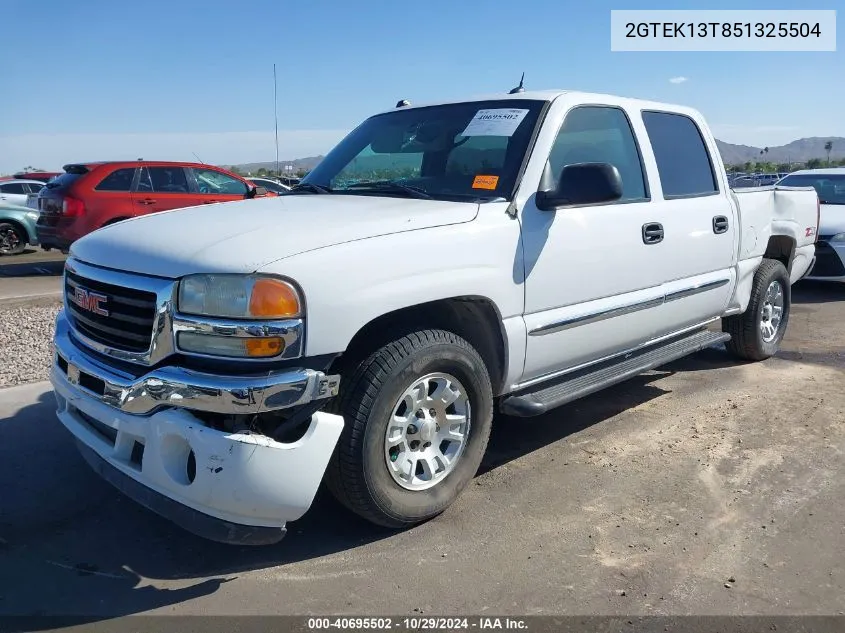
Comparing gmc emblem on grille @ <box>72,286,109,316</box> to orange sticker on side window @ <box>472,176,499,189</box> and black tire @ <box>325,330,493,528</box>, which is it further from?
orange sticker on side window @ <box>472,176,499,189</box>

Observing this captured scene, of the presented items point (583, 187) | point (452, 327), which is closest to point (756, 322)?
point (583, 187)

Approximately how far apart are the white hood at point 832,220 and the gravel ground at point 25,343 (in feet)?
28.5

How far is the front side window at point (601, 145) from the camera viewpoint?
4004mm

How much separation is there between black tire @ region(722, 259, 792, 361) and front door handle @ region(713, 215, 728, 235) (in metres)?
0.99

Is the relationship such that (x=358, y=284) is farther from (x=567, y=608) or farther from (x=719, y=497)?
(x=719, y=497)

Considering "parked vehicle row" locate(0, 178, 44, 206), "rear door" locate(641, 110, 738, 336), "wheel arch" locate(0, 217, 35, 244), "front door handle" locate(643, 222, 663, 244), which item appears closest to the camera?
"front door handle" locate(643, 222, 663, 244)

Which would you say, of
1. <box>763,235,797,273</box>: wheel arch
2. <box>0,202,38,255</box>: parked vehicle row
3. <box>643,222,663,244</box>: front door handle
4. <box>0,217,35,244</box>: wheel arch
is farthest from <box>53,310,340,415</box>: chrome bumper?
<box>0,217,35,244</box>: wheel arch

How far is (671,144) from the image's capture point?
488 cm

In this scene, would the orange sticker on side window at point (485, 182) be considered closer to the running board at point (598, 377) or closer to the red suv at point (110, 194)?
the running board at point (598, 377)

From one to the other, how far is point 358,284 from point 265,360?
1.53 feet

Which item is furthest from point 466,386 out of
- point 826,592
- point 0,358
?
point 0,358

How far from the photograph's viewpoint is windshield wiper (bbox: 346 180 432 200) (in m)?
3.80

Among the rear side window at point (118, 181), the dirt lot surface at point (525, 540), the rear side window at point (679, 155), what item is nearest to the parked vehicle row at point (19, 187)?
the rear side window at point (118, 181)

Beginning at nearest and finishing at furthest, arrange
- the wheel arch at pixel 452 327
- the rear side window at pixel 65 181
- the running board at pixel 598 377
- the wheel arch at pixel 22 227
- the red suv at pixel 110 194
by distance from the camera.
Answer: the wheel arch at pixel 452 327
the running board at pixel 598 377
the red suv at pixel 110 194
the rear side window at pixel 65 181
the wheel arch at pixel 22 227
